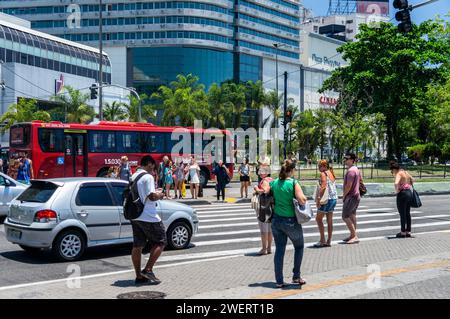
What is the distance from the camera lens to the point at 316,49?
11456cm

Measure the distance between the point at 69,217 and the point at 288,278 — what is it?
165 inches

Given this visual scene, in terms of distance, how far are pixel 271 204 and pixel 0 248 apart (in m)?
6.48

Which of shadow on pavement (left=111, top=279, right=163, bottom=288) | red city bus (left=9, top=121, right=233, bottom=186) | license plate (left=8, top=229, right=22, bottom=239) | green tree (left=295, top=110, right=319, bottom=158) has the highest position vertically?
green tree (left=295, top=110, right=319, bottom=158)

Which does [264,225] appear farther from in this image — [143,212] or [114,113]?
[114,113]

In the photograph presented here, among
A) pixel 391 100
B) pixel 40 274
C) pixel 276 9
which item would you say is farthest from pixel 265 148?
pixel 40 274

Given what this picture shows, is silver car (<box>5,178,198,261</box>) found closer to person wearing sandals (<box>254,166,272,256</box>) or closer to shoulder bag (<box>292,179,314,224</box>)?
person wearing sandals (<box>254,166,272,256</box>)

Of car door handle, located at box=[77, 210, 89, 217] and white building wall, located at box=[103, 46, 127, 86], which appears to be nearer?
car door handle, located at box=[77, 210, 89, 217]

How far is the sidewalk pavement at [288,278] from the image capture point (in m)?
7.79

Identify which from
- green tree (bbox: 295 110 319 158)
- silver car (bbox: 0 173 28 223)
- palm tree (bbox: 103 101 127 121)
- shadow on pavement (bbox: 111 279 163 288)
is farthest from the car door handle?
green tree (bbox: 295 110 319 158)

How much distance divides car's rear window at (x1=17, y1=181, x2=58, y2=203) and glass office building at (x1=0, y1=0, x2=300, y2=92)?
7678cm

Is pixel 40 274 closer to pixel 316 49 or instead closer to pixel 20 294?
pixel 20 294

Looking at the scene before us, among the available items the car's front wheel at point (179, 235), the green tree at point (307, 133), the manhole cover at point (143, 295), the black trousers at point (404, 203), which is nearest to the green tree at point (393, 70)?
the green tree at point (307, 133)

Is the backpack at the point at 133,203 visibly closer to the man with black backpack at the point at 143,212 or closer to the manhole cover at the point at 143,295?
the man with black backpack at the point at 143,212

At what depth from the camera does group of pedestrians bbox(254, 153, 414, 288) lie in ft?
26.7
